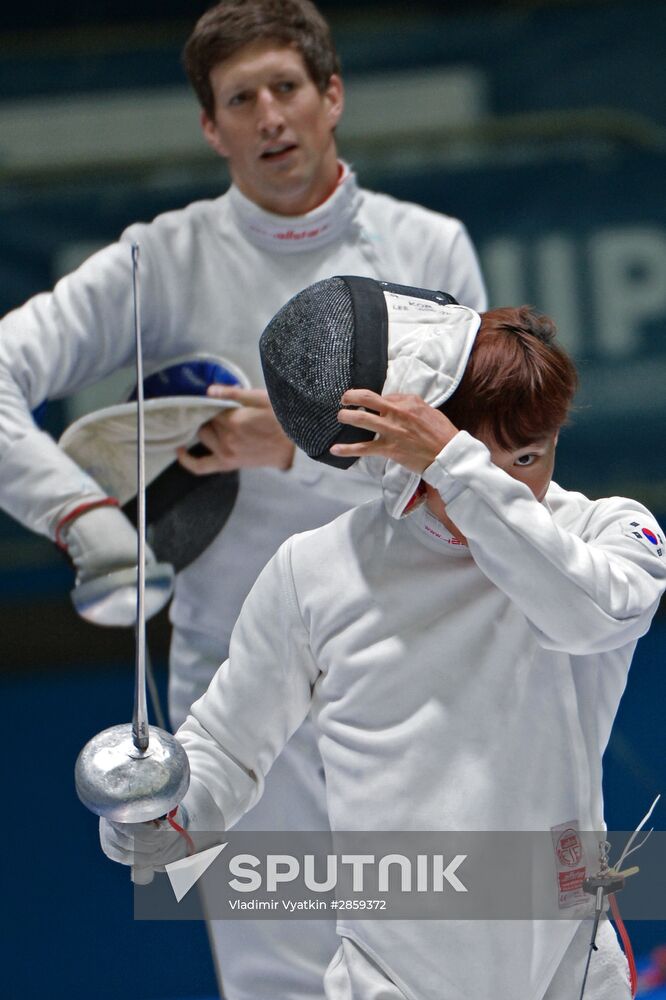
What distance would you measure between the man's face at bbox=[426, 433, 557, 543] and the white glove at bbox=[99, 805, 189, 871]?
296 millimetres

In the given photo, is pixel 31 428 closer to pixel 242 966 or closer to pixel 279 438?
pixel 279 438

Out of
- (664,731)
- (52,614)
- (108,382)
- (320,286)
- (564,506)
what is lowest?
(52,614)

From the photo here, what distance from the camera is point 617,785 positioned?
182 centimetres

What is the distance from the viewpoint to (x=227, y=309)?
5.64 ft

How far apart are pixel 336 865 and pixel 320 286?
17.9 inches

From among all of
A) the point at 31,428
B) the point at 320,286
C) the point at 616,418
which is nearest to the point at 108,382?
the point at 616,418

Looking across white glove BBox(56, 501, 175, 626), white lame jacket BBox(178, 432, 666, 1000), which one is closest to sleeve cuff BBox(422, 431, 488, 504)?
white lame jacket BBox(178, 432, 666, 1000)

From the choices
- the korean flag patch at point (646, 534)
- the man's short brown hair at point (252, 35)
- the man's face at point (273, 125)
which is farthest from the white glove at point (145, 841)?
the man's short brown hair at point (252, 35)

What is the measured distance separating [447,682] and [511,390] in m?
0.23

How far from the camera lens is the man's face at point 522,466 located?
1.18 metres

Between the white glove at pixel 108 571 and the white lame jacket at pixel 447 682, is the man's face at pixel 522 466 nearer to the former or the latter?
the white lame jacket at pixel 447 682

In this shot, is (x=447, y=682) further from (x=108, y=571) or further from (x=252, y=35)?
(x=252, y=35)

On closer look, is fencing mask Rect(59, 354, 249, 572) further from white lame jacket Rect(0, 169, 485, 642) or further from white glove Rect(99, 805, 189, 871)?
white glove Rect(99, 805, 189, 871)

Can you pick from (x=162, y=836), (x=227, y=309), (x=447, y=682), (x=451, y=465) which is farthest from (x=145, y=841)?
(x=227, y=309)
